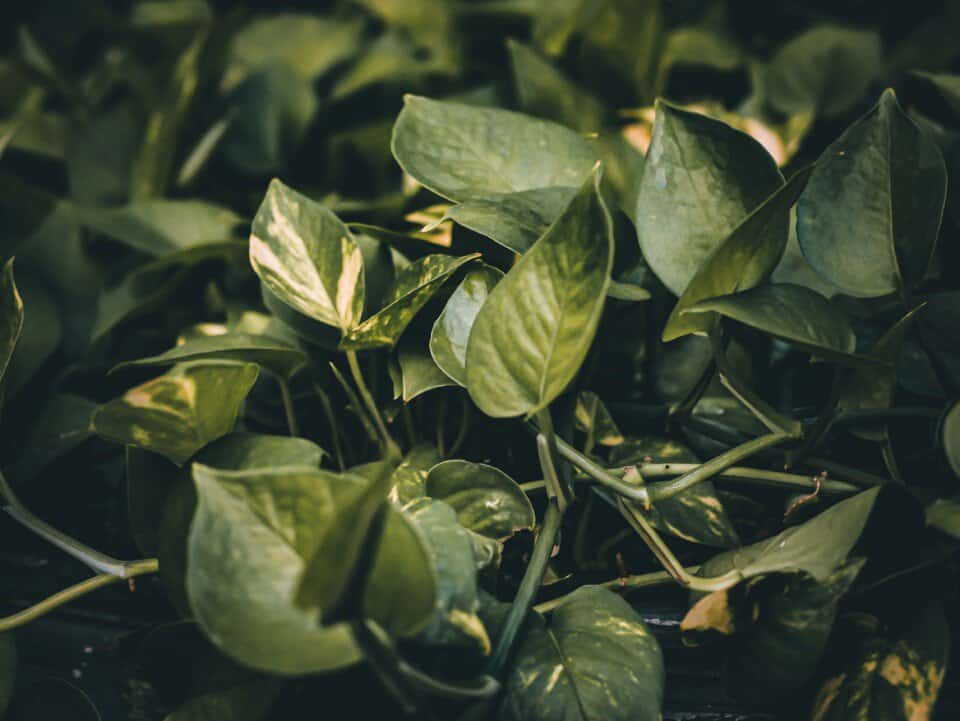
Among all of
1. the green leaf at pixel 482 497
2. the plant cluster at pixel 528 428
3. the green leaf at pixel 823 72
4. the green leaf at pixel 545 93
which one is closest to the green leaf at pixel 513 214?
the plant cluster at pixel 528 428

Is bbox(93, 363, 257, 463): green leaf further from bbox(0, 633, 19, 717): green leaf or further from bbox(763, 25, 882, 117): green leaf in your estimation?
bbox(763, 25, 882, 117): green leaf

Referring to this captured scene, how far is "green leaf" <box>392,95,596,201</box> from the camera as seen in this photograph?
0.41 meters

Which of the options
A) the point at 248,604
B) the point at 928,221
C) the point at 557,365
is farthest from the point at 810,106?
the point at 248,604

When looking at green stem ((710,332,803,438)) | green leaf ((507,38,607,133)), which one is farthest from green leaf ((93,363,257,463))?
green leaf ((507,38,607,133))

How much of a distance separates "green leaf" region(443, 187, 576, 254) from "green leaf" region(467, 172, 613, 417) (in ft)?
0.16

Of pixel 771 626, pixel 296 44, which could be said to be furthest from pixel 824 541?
pixel 296 44

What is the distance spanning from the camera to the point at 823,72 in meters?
0.65

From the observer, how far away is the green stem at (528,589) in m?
0.29

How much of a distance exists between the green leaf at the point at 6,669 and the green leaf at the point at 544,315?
275mm

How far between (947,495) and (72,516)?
51 cm

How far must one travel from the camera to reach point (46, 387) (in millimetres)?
523

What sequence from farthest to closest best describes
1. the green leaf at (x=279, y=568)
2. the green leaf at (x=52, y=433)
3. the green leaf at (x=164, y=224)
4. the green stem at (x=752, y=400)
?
the green leaf at (x=164, y=224)
the green leaf at (x=52, y=433)
the green stem at (x=752, y=400)
the green leaf at (x=279, y=568)

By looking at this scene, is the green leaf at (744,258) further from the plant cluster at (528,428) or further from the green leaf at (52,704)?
the green leaf at (52,704)

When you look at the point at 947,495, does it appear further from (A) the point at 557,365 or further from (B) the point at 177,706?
(B) the point at 177,706
